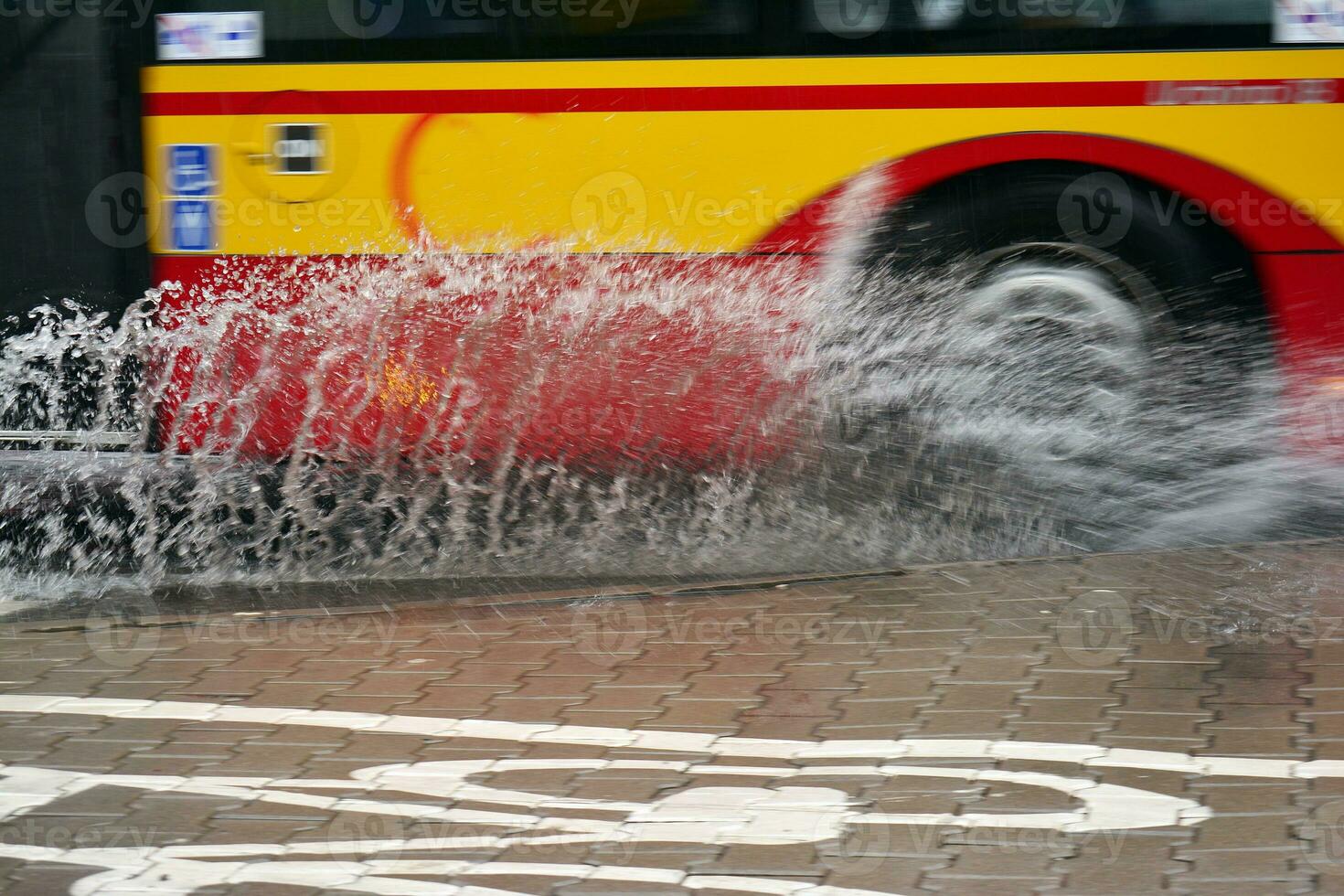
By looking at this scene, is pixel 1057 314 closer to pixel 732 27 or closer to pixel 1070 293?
pixel 1070 293

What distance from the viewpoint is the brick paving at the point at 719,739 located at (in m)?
3.65

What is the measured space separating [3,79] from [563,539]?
2.87 metres

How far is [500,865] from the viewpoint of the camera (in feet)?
12.0

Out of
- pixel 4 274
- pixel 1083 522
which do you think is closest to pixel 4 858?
pixel 4 274

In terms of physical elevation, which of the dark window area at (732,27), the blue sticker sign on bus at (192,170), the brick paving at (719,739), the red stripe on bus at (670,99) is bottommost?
the brick paving at (719,739)

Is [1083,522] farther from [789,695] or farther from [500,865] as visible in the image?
[500,865]

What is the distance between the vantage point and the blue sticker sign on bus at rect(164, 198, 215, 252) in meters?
6.54

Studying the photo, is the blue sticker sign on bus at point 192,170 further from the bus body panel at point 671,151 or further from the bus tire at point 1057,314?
the bus tire at point 1057,314

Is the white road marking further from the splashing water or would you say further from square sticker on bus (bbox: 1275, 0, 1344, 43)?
square sticker on bus (bbox: 1275, 0, 1344, 43)

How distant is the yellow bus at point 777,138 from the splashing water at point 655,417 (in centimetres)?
13

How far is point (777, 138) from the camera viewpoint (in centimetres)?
629

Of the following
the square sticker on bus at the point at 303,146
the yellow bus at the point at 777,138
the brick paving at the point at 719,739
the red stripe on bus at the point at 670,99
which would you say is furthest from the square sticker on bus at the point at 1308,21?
the square sticker on bus at the point at 303,146

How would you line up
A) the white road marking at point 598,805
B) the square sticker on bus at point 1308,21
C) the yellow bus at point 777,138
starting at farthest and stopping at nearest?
1. the yellow bus at point 777,138
2. the square sticker on bus at point 1308,21
3. the white road marking at point 598,805

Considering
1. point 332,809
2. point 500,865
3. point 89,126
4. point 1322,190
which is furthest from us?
→ point 89,126
